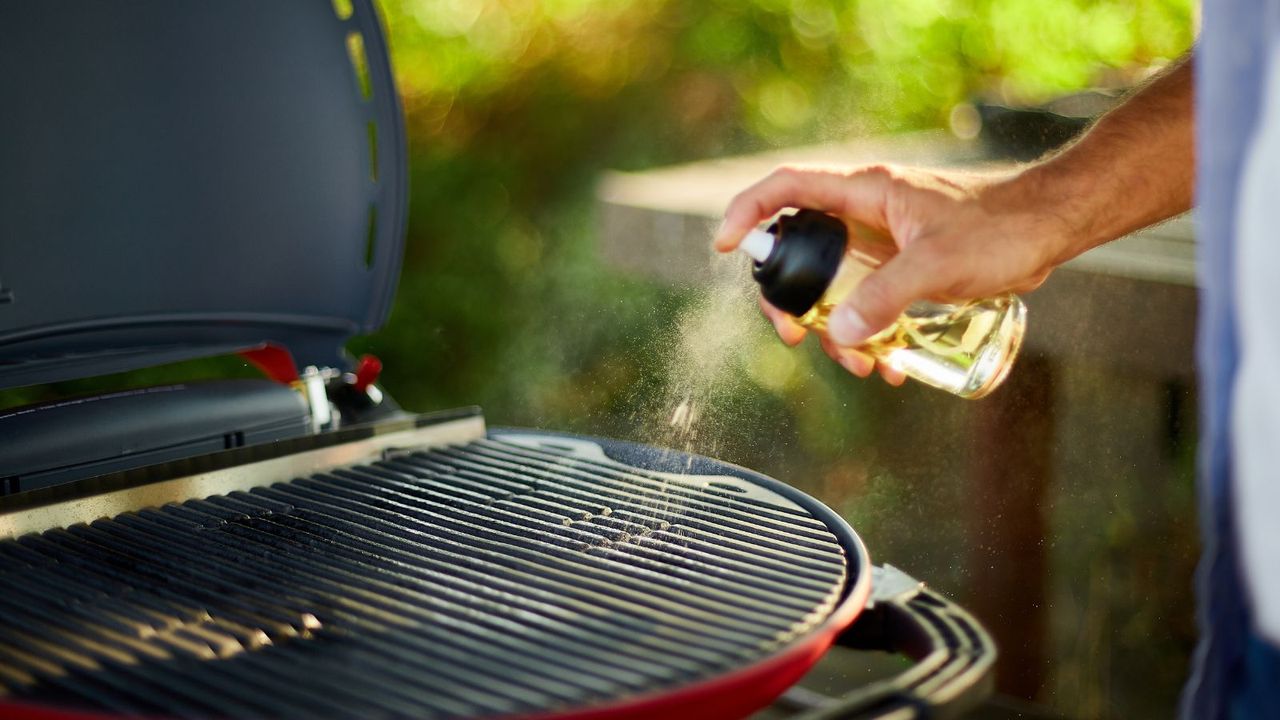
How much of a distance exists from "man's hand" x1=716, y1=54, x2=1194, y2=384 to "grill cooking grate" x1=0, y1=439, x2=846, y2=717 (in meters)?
0.27

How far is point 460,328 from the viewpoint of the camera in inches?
182

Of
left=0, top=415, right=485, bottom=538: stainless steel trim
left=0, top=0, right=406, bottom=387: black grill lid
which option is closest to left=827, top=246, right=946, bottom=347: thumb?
left=0, top=415, right=485, bottom=538: stainless steel trim

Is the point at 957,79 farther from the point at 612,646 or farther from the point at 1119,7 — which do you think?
the point at 612,646

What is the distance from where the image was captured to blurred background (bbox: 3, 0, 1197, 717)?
271cm

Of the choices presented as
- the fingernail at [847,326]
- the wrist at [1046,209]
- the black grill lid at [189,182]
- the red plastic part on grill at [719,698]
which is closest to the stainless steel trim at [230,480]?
the black grill lid at [189,182]

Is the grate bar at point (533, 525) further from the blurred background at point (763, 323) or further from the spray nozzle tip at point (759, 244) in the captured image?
the blurred background at point (763, 323)

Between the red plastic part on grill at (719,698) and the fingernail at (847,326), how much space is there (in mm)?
291

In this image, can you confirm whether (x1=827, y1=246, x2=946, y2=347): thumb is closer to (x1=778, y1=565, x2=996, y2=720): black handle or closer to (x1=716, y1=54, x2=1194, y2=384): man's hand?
(x1=716, y1=54, x2=1194, y2=384): man's hand

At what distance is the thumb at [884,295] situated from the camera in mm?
1218

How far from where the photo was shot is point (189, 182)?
164 cm

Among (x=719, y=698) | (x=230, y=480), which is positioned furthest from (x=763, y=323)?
(x=719, y=698)

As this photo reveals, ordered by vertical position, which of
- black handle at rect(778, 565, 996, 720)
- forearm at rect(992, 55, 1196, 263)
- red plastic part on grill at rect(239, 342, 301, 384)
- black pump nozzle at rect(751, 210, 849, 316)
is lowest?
black handle at rect(778, 565, 996, 720)

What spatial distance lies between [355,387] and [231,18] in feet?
1.65

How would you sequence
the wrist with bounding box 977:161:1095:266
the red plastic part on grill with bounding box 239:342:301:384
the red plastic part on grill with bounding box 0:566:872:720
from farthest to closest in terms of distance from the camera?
1. the red plastic part on grill with bounding box 239:342:301:384
2. the wrist with bounding box 977:161:1095:266
3. the red plastic part on grill with bounding box 0:566:872:720
